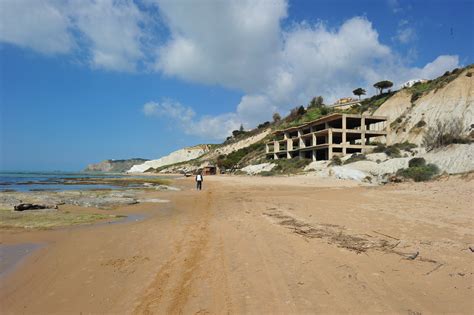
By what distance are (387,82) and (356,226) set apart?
7536 centimetres

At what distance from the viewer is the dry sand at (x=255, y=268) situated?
3756mm

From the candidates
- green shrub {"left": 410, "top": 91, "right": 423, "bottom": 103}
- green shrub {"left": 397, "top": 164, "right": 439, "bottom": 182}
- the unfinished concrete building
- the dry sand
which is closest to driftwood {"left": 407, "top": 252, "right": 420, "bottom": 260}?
the dry sand

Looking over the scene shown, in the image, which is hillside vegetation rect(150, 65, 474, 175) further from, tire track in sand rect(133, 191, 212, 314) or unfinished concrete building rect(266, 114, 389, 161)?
tire track in sand rect(133, 191, 212, 314)

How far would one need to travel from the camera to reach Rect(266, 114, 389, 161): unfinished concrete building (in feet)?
156

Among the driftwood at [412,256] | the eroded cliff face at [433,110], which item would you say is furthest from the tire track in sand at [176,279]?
the eroded cliff face at [433,110]

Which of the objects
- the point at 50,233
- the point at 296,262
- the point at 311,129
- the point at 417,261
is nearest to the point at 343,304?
the point at 296,262

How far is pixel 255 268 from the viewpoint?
494 centimetres

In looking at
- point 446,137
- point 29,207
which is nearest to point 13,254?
point 29,207

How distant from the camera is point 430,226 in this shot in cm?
735

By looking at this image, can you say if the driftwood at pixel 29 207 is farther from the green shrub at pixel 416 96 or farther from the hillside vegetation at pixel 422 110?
the green shrub at pixel 416 96

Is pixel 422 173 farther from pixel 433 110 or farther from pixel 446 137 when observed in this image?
pixel 433 110

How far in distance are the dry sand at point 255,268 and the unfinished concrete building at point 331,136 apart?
1578 inches

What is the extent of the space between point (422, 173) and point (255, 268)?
61.2 ft

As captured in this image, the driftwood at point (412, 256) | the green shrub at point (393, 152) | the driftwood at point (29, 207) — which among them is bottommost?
the driftwood at point (412, 256)
